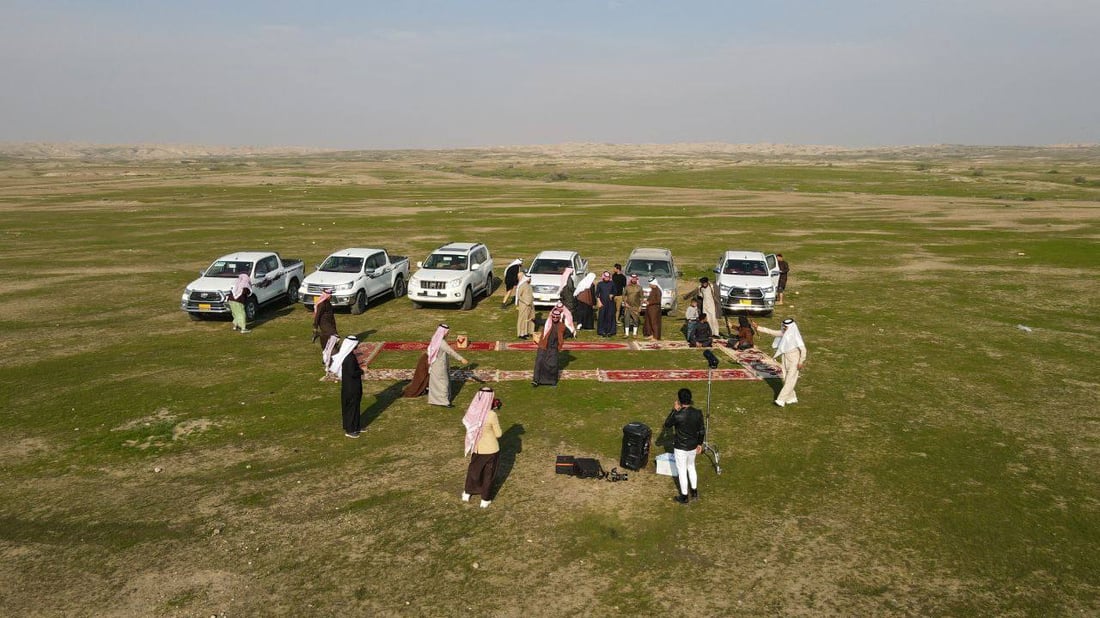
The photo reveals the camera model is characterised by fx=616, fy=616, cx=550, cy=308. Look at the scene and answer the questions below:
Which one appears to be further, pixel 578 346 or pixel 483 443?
pixel 578 346

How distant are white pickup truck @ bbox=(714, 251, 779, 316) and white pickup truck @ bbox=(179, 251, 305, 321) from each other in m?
13.7

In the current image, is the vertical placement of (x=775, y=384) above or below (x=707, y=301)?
below

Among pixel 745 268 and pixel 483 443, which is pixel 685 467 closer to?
pixel 483 443

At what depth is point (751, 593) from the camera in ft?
21.6

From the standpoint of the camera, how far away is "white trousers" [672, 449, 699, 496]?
26.6 feet

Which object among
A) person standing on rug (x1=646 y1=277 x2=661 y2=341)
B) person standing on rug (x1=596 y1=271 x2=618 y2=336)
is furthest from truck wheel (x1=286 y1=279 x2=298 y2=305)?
person standing on rug (x1=646 y1=277 x2=661 y2=341)

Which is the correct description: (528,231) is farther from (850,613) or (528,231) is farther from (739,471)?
(850,613)

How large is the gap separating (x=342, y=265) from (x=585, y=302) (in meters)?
8.37

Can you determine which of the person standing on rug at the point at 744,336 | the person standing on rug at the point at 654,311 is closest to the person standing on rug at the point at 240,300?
the person standing on rug at the point at 654,311

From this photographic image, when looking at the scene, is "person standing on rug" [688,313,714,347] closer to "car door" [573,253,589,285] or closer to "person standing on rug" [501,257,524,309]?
"car door" [573,253,589,285]

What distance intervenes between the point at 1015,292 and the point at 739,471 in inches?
729

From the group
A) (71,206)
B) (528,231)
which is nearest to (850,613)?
(528,231)

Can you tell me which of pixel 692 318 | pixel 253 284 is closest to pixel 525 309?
pixel 692 318

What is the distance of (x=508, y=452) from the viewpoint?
32.4ft
